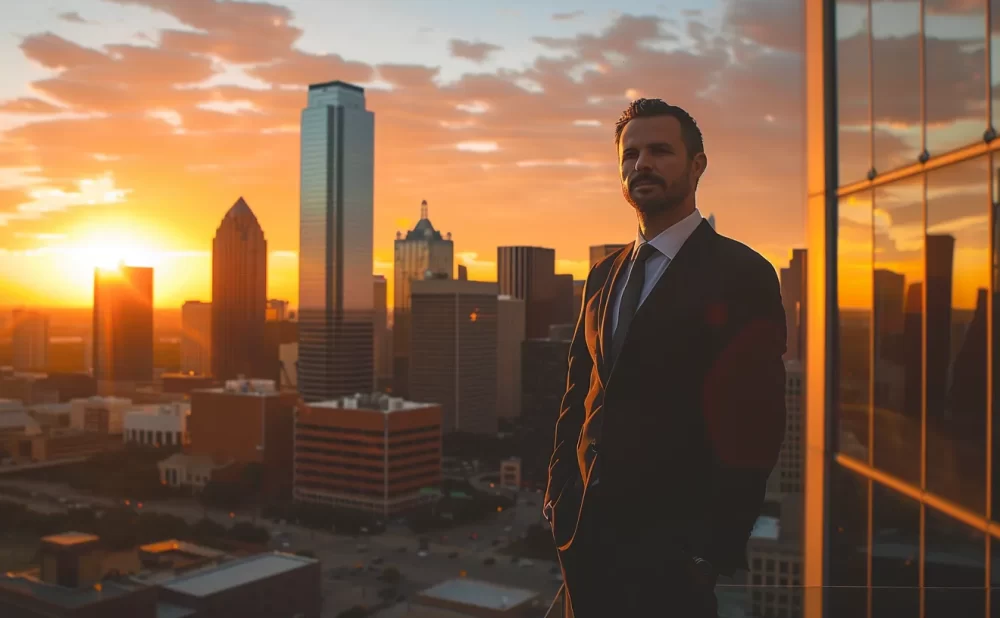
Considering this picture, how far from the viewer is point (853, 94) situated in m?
4.96

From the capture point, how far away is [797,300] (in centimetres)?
765

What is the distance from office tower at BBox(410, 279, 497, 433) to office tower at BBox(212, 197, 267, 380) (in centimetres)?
2862

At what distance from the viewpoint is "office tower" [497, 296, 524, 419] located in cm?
6309

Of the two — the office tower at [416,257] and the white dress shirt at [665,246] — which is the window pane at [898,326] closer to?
the white dress shirt at [665,246]

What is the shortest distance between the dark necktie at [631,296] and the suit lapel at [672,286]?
3 cm

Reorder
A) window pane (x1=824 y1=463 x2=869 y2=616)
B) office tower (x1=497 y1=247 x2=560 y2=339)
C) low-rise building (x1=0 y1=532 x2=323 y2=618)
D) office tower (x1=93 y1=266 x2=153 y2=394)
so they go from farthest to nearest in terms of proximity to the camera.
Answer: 1. office tower (x1=93 y1=266 x2=153 y2=394)
2. office tower (x1=497 y1=247 x2=560 y2=339)
3. low-rise building (x1=0 y1=532 x2=323 y2=618)
4. window pane (x1=824 y1=463 x2=869 y2=616)

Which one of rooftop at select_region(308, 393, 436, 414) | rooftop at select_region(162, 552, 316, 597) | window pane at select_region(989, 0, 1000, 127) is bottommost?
rooftop at select_region(162, 552, 316, 597)

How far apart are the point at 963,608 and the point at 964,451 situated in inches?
46.4

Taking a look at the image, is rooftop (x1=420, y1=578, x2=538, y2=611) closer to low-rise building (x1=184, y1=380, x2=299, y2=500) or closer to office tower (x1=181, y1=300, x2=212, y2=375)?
low-rise building (x1=184, y1=380, x2=299, y2=500)

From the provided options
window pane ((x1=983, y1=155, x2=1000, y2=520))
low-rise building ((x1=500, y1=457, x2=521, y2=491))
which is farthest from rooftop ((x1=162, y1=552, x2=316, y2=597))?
low-rise building ((x1=500, y1=457, x2=521, y2=491))

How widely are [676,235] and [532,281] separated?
230 feet

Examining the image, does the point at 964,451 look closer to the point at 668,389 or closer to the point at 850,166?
the point at 850,166

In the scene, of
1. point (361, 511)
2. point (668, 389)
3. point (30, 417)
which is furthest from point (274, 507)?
point (668, 389)

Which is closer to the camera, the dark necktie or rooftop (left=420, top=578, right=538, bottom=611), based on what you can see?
the dark necktie
